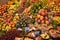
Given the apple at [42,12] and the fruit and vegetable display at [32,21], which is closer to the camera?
the fruit and vegetable display at [32,21]

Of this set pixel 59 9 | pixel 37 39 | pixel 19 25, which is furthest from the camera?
pixel 59 9

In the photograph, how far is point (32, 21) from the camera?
3123 millimetres

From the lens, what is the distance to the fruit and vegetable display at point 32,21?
2838mm

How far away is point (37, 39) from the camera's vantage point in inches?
109

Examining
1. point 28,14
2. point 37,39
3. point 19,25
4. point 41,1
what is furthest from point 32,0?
point 37,39

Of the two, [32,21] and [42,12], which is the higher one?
[42,12]

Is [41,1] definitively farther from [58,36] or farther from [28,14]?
[58,36]

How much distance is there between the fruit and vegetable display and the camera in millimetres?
2838

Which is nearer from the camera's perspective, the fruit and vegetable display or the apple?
the fruit and vegetable display

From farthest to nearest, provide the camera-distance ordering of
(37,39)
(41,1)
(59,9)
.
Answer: (41,1)
(59,9)
(37,39)

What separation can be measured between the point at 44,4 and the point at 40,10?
0.27m

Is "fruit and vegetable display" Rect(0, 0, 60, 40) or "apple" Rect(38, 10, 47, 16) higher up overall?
"apple" Rect(38, 10, 47, 16)

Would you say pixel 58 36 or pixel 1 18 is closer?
pixel 58 36

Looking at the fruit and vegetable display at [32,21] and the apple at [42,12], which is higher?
the apple at [42,12]
